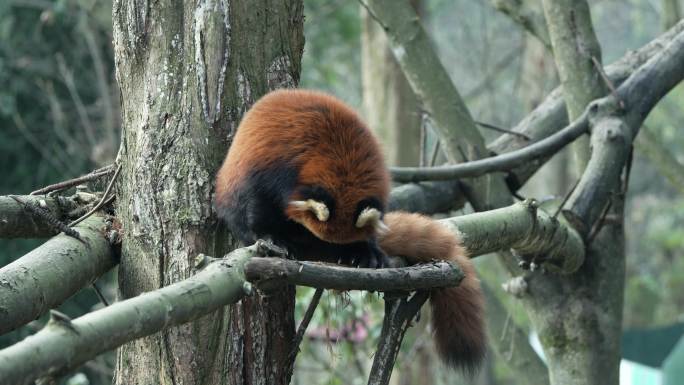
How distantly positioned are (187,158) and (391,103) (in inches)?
162

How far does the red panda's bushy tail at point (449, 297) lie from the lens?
2.39m

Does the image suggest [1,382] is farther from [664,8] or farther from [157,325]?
[664,8]

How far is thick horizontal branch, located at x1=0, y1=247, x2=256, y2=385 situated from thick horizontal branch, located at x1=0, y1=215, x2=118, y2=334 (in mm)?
492

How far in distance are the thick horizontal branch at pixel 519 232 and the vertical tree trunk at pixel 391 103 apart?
9.98 ft

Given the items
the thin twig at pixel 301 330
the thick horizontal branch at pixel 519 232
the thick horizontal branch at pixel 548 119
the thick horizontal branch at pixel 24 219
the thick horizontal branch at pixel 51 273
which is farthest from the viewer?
the thick horizontal branch at pixel 548 119

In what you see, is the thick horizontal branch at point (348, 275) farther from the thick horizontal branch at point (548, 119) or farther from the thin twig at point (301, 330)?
the thick horizontal branch at point (548, 119)

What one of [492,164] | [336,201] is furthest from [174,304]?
[492,164]

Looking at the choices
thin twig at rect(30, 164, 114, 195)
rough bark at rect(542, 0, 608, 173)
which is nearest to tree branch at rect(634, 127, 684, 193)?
rough bark at rect(542, 0, 608, 173)

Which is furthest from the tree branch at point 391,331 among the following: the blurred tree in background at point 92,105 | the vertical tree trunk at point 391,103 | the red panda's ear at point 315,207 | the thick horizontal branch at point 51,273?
the vertical tree trunk at point 391,103

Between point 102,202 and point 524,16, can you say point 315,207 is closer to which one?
point 102,202

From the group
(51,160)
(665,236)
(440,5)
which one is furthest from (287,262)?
(665,236)

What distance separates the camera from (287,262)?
5.87ft

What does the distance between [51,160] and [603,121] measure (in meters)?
4.90

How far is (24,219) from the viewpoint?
7.89ft
